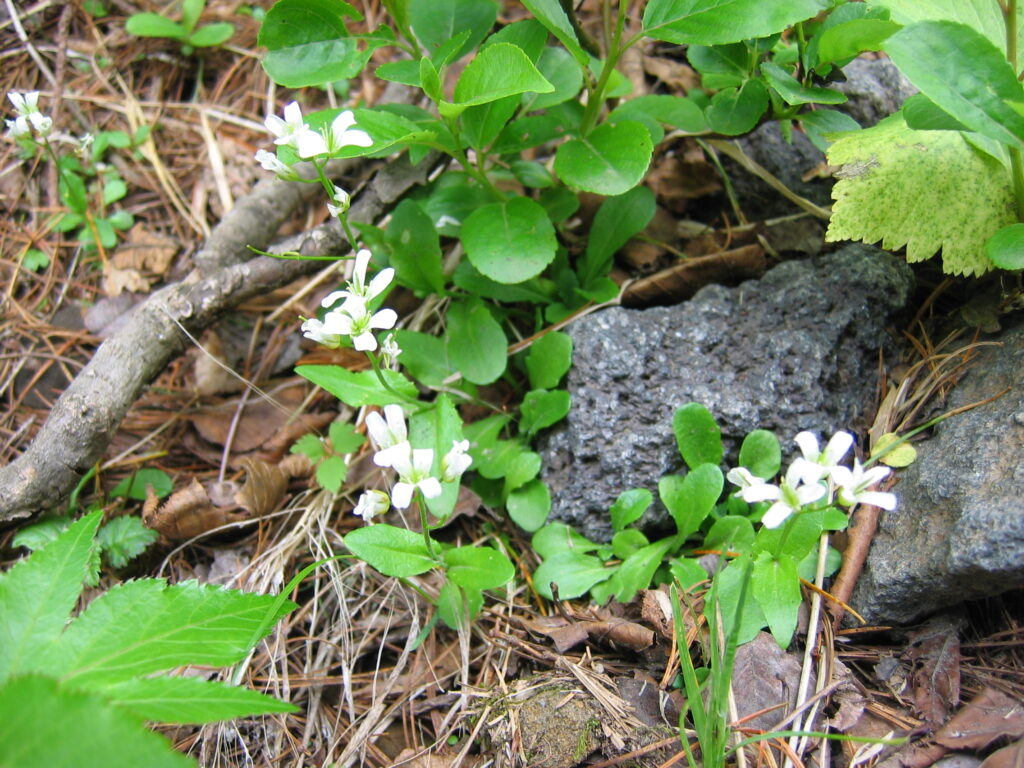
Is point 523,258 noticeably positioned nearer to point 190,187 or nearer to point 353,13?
point 353,13

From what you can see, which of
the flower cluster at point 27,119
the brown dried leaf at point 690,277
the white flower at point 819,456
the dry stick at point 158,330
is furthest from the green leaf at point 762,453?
→ the flower cluster at point 27,119

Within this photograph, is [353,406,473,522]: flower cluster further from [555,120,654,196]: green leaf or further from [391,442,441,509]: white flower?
[555,120,654,196]: green leaf

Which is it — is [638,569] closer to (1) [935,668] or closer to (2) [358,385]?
(1) [935,668]

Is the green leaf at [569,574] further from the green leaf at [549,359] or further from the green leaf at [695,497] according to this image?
the green leaf at [549,359]

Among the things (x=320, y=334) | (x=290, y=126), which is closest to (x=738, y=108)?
(x=290, y=126)

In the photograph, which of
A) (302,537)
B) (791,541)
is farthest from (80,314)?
(791,541)

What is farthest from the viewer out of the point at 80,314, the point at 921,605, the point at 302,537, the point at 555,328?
the point at 80,314
